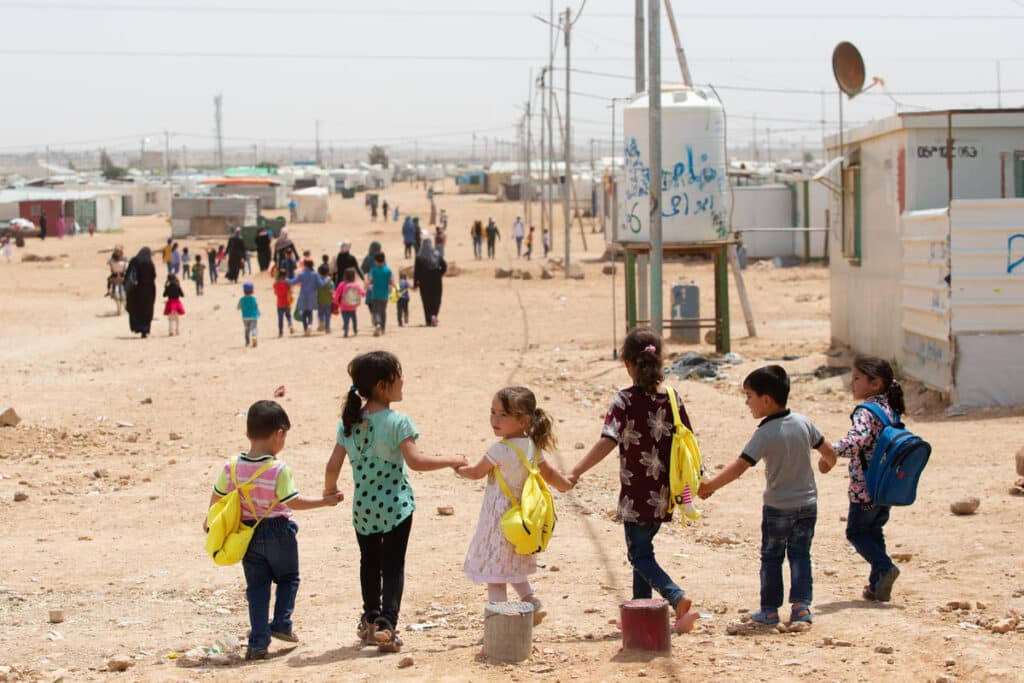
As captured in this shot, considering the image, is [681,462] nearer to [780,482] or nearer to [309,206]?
[780,482]

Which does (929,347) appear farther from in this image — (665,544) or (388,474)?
(388,474)

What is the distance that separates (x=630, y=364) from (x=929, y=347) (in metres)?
8.92

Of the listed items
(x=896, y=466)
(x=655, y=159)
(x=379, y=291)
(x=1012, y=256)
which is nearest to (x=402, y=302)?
(x=379, y=291)

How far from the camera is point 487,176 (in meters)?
114

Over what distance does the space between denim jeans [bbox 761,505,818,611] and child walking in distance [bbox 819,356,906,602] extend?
20.3 inches

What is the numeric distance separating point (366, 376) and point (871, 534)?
2702 millimetres

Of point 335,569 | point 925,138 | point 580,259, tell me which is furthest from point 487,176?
point 335,569

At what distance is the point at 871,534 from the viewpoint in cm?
662

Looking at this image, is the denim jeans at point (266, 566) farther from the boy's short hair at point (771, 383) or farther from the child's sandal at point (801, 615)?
the child's sandal at point (801, 615)

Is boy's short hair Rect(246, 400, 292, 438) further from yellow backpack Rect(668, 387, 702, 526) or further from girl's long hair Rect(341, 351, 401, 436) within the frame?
yellow backpack Rect(668, 387, 702, 526)

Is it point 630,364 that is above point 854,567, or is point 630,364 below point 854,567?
above

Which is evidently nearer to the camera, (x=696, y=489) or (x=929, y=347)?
(x=696, y=489)

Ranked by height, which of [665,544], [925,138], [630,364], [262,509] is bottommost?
[665,544]

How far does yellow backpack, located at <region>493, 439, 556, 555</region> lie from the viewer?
5637 millimetres
